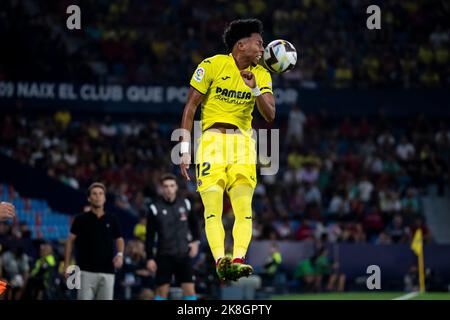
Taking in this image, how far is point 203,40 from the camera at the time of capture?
98.2 feet

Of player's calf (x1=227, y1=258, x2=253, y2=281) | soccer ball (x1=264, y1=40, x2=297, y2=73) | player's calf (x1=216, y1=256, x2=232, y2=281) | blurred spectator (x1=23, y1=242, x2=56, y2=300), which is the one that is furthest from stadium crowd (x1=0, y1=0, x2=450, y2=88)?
player's calf (x1=227, y1=258, x2=253, y2=281)

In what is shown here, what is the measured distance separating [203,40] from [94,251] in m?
17.9

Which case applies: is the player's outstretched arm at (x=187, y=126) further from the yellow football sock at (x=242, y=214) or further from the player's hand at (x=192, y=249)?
the player's hand at (x=192, y=249)

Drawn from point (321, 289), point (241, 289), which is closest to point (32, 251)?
point (241, 289)

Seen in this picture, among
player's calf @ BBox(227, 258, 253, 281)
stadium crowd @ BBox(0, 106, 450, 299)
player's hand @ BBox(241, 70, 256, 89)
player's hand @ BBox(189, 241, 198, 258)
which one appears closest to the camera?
player's calf @ BBox(227, 258, 253, 281)

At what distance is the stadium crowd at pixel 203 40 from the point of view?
91.2 feet

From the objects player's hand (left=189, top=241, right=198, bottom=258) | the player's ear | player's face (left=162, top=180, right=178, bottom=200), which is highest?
the player's ear

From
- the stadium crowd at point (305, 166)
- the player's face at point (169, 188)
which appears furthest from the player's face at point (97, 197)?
the stadium crowd at point (305, 166)

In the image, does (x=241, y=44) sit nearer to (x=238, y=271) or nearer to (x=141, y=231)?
(x=238, y=271)

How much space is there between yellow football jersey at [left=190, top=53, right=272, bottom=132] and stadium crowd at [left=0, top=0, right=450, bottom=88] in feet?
60.9

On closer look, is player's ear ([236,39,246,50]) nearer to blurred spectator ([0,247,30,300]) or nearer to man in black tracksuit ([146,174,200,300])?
man in black tracksuit ([146,174,200,300])

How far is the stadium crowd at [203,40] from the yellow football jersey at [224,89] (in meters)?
18.6

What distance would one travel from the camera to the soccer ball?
30.6 feet

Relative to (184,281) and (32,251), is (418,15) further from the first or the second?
(184,281)
